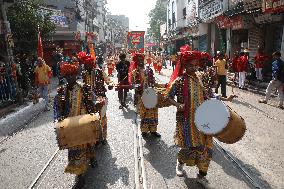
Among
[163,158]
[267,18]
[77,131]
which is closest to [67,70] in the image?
[77,131]

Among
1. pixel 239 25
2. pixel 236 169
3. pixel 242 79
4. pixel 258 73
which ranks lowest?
pixel 236 169

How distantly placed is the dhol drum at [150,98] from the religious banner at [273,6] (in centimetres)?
954

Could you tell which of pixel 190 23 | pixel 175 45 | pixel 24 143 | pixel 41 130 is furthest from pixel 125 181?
pixel 175 45

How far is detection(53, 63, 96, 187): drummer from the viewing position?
5480mm

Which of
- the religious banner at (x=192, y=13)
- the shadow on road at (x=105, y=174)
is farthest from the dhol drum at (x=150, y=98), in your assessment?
the religious banner at (x=192, y=13)

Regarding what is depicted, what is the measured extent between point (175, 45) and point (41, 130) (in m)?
47.2

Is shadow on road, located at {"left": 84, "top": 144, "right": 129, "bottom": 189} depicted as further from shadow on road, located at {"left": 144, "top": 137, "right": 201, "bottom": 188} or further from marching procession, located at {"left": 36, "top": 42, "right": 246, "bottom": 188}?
shadow on road, located at {"left": 144, "top": 137, "right": 201, "bottom": 188}

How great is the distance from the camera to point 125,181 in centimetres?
580

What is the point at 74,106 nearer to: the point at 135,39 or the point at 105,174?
the point at 105,174

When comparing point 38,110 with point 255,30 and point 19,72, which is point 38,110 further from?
point 255,30

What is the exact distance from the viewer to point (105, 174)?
20.2 feet

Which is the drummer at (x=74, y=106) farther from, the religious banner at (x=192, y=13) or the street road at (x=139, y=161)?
the religious banner at (x=192, y=13)

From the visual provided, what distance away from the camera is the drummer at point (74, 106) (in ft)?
18.0

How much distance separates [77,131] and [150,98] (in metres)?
2.80
